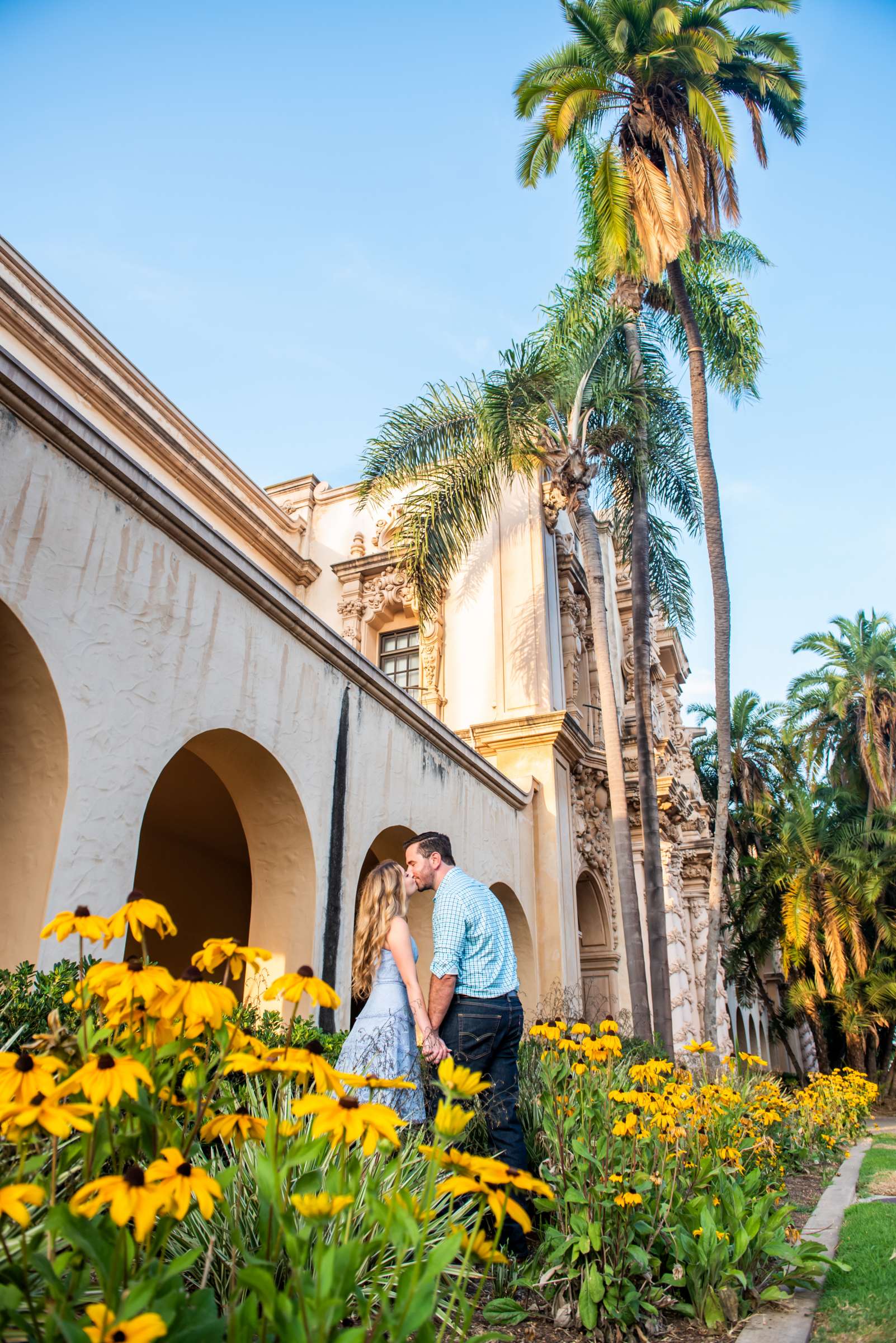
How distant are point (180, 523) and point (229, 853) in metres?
7.43

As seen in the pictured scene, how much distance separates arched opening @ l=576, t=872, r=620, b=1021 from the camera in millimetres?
15453

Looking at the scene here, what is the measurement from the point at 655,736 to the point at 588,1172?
1689 centimetres

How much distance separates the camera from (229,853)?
12.6m

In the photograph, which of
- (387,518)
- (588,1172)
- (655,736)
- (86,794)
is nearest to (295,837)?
(86,794)

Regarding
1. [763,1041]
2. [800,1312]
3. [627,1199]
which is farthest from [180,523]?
[763,1041]

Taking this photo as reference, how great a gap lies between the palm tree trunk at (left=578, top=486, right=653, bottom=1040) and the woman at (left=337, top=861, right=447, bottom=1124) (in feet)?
27.3

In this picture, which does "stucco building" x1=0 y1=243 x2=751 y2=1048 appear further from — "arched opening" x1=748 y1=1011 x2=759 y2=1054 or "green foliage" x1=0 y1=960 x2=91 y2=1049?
"arched opening" x1=748 y1=1011 x2=759 y2=1054

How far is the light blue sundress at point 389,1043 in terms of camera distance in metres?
3.95

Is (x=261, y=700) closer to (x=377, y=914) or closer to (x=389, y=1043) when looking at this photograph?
(x=377, y=914)

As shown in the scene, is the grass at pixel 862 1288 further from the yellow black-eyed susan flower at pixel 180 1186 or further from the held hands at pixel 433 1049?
the yellow black-eyed susan flower at pixel 180 1186

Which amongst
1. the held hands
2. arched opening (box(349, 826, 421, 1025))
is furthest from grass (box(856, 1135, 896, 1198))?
the held hands

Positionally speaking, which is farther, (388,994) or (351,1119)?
(388,994)

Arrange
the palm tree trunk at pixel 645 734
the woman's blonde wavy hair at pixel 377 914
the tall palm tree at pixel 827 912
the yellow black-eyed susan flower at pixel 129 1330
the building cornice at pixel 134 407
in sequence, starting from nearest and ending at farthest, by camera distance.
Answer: the yellow black-eyed susan flower at pixel 129 1330 → the woman's blonde wavy hair at pixel 377 914 → the building cornice at pixel 134 407 → the palm tree trunk at pixel 645 734 → the tall palm tree at pixel 827 912

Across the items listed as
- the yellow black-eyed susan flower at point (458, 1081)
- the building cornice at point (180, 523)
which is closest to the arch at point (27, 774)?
the building cornice at point (180, 523)
